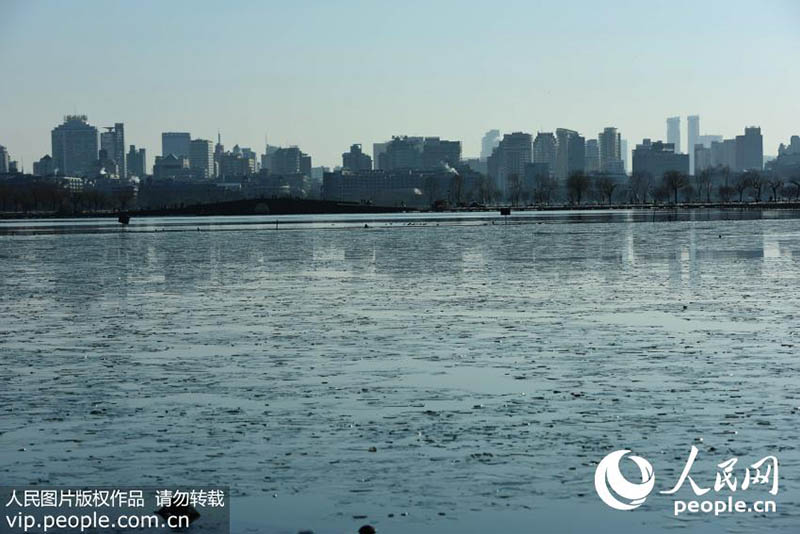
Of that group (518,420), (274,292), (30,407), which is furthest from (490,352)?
(274,292)

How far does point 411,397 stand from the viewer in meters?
15.4

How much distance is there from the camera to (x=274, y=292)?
32344mm

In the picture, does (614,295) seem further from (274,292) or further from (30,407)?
(30,407)

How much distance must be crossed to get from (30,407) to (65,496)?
15.0 feet

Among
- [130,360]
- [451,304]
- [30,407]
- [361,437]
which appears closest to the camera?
[361,437]

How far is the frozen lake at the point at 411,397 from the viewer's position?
35.7ft

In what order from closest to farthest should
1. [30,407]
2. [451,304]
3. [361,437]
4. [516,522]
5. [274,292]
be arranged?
[516,522]
[361,437]
[30,407]
[451,304]
[274,292]

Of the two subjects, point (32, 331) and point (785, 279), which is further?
point (785, 279)

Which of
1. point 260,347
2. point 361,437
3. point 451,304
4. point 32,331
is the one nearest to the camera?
point 361,437

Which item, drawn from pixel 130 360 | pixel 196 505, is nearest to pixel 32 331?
pixel 130 360

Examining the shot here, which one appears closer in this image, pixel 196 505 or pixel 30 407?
pixel 196 505

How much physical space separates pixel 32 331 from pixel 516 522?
622 inches

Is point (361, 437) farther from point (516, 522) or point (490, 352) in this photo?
point (490, 352)

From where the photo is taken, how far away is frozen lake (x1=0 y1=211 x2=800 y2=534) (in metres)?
10.9
